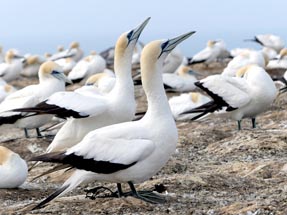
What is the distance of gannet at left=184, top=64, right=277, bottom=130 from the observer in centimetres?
984

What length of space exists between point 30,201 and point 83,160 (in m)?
1.18

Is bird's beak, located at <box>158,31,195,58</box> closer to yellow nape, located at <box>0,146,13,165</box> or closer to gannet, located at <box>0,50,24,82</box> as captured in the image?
yellow nape, located at <box>0,146,13,165</box>

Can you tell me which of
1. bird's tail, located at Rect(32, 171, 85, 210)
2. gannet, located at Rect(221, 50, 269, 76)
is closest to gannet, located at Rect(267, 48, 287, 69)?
gannet, located at Rect(221, 50, 269, 76)

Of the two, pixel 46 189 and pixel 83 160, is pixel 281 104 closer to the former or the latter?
pixel 46 189

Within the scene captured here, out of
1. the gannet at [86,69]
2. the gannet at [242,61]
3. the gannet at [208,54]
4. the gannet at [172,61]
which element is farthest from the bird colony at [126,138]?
the gannet at [208,54]

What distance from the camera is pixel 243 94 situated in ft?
32.4

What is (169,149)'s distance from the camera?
5570mm

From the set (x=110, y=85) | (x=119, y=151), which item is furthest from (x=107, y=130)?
(x=110, y=85)

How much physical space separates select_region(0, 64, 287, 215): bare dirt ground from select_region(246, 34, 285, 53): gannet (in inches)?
645

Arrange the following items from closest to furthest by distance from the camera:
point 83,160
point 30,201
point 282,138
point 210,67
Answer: point 83,160 < point 30,201 < point 282,138 < point 210,67

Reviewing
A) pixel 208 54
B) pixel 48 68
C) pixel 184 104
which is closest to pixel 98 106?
pixel 48 68

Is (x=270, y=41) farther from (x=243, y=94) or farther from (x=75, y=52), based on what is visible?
(x=243, y=94)

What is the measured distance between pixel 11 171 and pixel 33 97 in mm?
2967

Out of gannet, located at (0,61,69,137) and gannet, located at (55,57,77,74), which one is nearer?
gannet, located at (0,61,69,137)
